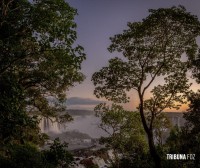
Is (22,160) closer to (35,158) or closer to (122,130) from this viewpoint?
(35,158)

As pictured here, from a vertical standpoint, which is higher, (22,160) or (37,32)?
(37,32)

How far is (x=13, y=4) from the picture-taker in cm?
2130

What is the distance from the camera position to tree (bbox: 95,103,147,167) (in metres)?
43.4

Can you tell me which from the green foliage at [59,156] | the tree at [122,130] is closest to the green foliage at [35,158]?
the green foliage at [59,156]

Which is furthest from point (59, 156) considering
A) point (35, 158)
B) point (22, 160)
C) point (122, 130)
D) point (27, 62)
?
point (122, 130)

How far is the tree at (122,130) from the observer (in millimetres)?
43375

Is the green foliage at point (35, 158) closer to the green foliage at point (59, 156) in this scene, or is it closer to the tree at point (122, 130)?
the green foliage at point (59, 156)

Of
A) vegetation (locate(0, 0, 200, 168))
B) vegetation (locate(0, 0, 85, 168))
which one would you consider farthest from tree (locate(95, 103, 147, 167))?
vegetation (locate(0, 0, 85, 168))

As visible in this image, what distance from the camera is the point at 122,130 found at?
4456 centimetres

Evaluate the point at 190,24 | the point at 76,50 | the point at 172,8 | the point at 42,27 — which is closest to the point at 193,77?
the point at 190,24

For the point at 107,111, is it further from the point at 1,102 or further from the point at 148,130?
the point at 1,102

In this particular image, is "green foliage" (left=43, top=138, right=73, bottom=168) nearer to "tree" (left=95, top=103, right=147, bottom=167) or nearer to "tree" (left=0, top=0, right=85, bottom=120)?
"tree" (left=0, top=0, right=85, bottom=120)

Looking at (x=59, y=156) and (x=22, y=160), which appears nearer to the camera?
(x=22, y=160)

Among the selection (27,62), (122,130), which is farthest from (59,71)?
(122,130)
